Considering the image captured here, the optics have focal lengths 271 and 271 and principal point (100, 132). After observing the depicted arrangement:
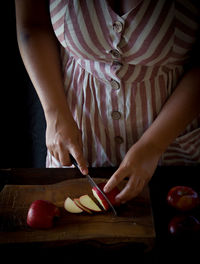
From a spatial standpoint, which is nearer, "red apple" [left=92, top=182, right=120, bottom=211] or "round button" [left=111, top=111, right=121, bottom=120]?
"red apple" [left=92, top=182, right=120, bottom=211]

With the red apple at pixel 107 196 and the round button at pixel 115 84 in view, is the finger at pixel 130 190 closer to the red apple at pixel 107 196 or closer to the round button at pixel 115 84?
the red apple at pixel 107 196

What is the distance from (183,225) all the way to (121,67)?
1.67 ft

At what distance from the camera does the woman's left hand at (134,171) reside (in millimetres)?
827

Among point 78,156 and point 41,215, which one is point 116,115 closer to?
point 78,156

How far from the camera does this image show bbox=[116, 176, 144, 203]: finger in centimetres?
82

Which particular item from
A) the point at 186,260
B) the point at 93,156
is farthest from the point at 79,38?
the point at 186,260

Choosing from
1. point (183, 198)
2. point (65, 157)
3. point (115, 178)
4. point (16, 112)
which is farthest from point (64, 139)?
point (16, 112)

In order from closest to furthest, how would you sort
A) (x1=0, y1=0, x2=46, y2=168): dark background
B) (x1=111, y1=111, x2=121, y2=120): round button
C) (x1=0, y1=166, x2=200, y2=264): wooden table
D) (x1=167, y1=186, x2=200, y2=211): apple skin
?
(x1=0, y1=166, x2=200, y2=264): wooden table
(x1=167, y1=186, x2=200, y2=211): apple skin
(x1=111, y1=111, x2=121, y2=120): round button
(x1=0, y1=0, x2=46, y2=168): dark background

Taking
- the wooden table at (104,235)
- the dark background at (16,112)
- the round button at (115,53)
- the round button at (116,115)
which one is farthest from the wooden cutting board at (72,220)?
the dark background at (16,112)

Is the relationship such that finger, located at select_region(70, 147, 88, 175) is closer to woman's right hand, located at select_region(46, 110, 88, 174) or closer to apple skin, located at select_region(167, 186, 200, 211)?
woman's right hand, located at select_region(46, 110, 88, 174)

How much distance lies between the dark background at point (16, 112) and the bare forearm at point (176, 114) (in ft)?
2.60

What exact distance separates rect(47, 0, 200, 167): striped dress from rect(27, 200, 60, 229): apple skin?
0.26m

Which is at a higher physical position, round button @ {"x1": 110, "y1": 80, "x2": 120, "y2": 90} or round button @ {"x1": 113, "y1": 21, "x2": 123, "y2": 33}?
round button @ {"x1": 113, "y1": 21, "x2": 123, "y2": 33}

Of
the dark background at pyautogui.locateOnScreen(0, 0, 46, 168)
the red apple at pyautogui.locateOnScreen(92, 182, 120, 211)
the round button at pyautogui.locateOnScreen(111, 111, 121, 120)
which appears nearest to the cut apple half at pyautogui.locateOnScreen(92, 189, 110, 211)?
the red apple at pyautogui.locateOnScreen(92, 182, 120, 211)
